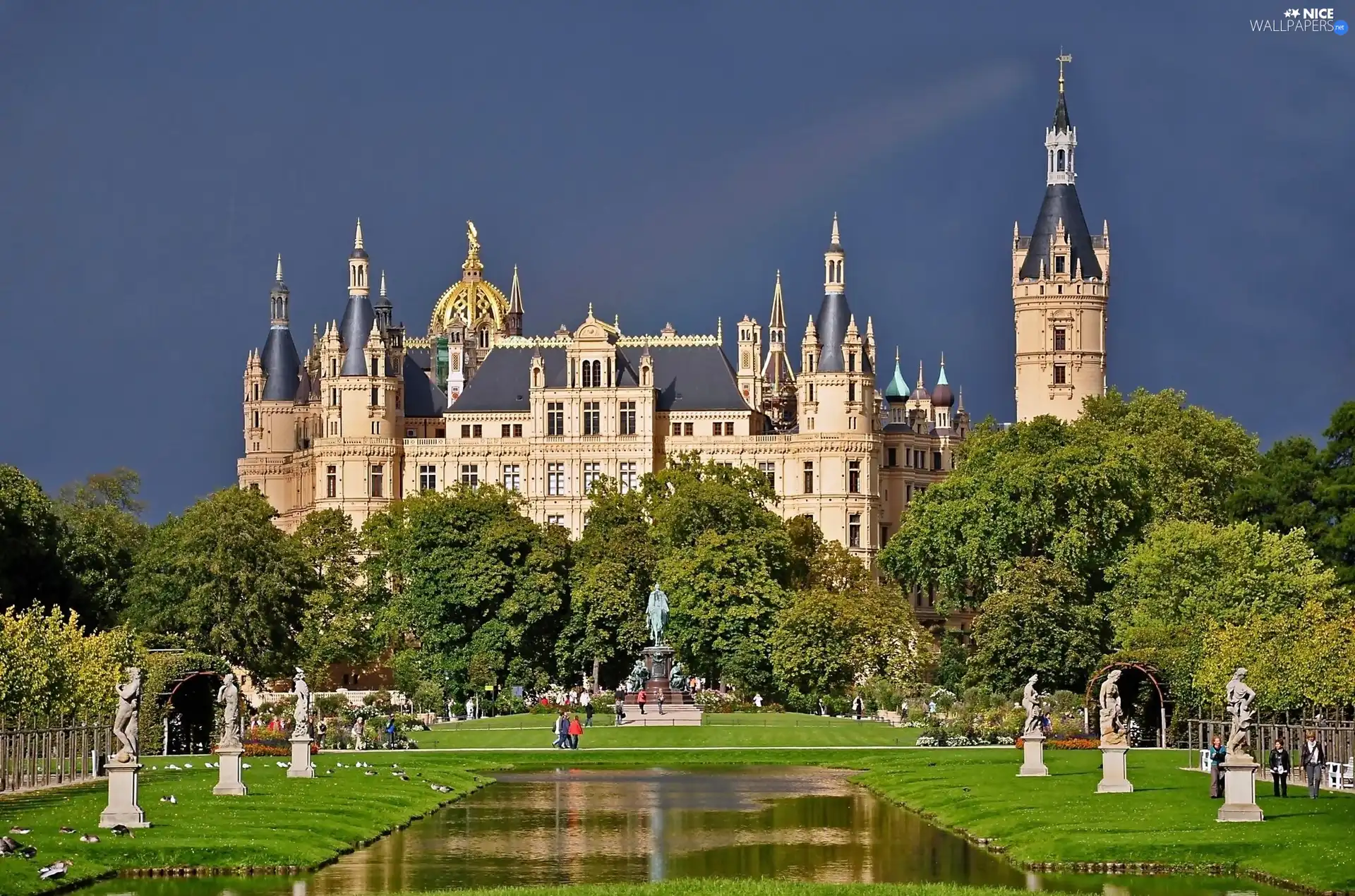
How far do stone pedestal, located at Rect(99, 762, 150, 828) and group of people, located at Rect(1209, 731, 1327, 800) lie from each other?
19.5 meters

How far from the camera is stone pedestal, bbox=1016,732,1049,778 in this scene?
60.9 m

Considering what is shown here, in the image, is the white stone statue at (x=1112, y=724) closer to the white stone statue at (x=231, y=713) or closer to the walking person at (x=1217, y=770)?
the walking person at (x=1217, y=770)

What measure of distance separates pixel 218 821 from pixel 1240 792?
1745cm

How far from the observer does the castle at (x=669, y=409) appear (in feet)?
472

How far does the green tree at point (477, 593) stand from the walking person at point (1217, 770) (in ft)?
193

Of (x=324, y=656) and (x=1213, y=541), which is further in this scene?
(x=324, y=656)

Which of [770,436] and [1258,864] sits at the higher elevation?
[770,436]

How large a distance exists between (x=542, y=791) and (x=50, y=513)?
3803cm

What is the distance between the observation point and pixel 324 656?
114 m

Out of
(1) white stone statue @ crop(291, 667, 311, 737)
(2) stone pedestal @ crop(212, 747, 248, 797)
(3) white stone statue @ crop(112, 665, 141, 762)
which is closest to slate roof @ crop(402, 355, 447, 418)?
(1) white stone statue @ crop(291, 667, 311, 737)

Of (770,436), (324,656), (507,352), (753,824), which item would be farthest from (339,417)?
(753,824)

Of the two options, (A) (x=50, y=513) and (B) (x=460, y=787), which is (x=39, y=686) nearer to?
(B) (x=460, y=787)

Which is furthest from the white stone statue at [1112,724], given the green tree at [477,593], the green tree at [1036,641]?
the green tree at [477,593]

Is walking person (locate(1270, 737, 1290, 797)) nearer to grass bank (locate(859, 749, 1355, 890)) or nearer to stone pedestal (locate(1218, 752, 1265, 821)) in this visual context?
grass bank (locate(859, 749, 1355, 890))
